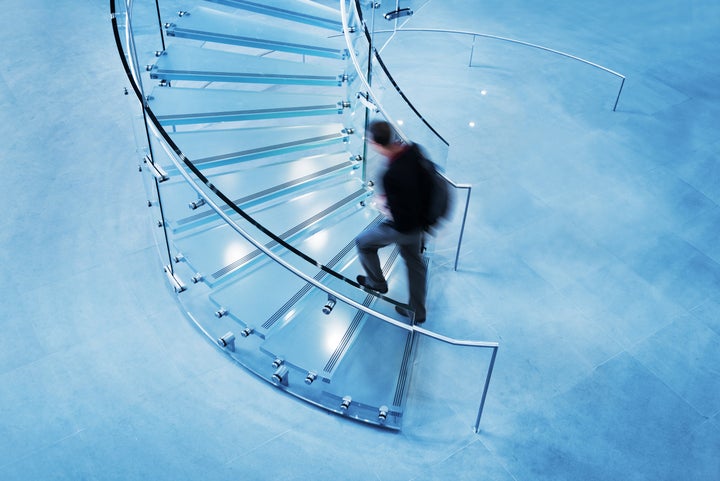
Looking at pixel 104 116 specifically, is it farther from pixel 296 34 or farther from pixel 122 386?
pixel 122 386

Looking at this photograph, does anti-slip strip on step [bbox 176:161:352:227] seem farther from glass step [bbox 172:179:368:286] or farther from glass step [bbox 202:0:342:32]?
glass step [bbox 202:0:342:32]

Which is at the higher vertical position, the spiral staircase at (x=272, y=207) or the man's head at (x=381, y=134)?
the man's head at (x=381, y=134)

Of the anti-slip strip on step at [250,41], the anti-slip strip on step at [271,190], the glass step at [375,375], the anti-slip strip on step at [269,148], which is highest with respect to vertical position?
the anti-slip strip on step at [250,41]

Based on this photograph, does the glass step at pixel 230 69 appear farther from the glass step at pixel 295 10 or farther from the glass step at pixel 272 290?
the glass step at pixel 272 290

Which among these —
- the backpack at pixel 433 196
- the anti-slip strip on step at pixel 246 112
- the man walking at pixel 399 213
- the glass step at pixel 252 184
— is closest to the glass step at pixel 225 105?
the anti-slip strip on step at pixel 246 112

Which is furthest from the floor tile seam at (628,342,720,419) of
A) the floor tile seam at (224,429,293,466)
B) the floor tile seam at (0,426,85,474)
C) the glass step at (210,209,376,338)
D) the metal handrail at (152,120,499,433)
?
the floor tile seam at (0,426,85,474)

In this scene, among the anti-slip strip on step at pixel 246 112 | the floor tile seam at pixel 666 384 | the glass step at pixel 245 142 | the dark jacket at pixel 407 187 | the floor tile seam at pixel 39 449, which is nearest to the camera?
the floor tile seam at pixel 39 449

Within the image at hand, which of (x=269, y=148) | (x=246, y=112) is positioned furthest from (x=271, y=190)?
(x=246, y=112)

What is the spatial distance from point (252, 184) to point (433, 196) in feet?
4.90

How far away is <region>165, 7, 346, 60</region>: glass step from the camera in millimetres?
4711

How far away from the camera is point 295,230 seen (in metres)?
4.28

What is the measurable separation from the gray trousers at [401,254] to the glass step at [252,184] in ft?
3.00

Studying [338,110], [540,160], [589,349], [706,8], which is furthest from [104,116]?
[706,8]

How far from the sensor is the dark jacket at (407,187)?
3482 mm
